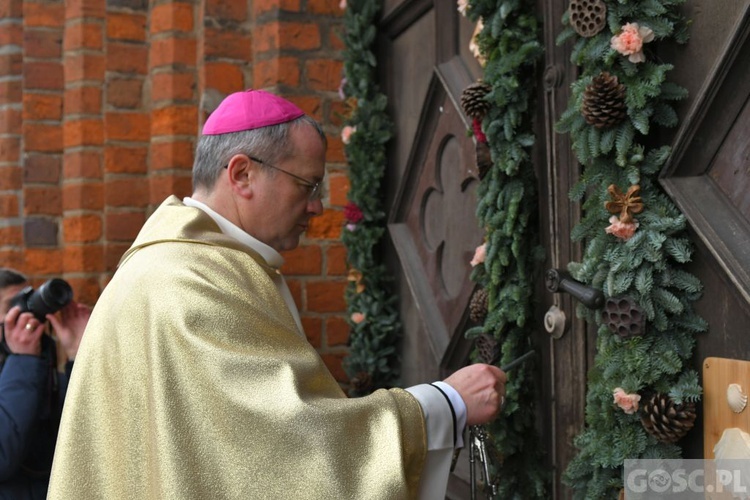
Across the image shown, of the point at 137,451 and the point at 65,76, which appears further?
the point at 65,76

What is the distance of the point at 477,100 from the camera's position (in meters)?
2.71

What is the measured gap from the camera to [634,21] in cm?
213

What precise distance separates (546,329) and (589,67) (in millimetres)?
735

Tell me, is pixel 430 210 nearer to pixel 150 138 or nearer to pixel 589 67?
pixel 589 67

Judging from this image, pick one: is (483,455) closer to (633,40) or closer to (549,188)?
(549,188)

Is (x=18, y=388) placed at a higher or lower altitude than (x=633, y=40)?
lower

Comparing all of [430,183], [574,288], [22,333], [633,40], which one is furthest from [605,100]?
[22,333]

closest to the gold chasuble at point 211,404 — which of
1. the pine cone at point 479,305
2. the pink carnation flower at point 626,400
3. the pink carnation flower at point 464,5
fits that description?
the pink carnation flower at point 626,400

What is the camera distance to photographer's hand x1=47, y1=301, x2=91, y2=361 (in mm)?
3482

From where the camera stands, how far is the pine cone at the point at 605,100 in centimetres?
212

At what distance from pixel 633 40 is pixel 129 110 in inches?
119

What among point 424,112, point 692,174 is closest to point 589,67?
point 692,174

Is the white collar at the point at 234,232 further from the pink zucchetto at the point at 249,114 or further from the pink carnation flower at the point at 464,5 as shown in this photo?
the pink carnation flower at the point at 464,5

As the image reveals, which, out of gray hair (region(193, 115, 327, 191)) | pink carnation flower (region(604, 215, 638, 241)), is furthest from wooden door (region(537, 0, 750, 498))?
gray hair (region(193, 115, 327, 191))
